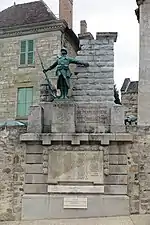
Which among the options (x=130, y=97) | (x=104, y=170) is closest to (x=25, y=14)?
(x=130, y=97)

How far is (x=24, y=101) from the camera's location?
2195cm

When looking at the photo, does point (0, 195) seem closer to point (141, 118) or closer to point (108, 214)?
point (108, 214)

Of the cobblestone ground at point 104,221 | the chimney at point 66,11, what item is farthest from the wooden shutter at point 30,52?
the cobblestone ground at point 104,221

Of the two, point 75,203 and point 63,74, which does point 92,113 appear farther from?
point 75,203

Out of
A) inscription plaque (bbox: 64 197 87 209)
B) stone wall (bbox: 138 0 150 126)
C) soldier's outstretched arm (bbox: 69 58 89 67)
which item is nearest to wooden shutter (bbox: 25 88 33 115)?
stone wall (bbox: 138 0 150 126)

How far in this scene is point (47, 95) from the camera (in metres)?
13.1

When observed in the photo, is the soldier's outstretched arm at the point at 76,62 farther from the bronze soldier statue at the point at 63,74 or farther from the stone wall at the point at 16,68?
the stone wall at the point at 16,68

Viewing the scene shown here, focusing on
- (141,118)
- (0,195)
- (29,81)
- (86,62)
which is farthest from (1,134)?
(29,81)

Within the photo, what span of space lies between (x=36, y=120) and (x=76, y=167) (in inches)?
65.6

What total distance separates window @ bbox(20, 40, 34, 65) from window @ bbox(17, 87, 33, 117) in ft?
4.29

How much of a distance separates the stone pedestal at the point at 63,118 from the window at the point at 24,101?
30.5 ft

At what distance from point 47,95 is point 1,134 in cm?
167

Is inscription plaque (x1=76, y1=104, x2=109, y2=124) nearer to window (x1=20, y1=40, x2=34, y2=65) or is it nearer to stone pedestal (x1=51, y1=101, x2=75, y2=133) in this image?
stone pedestal (x1=51, y1=101, x2=75, y2=133)

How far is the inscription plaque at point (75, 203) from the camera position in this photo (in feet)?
39.5
